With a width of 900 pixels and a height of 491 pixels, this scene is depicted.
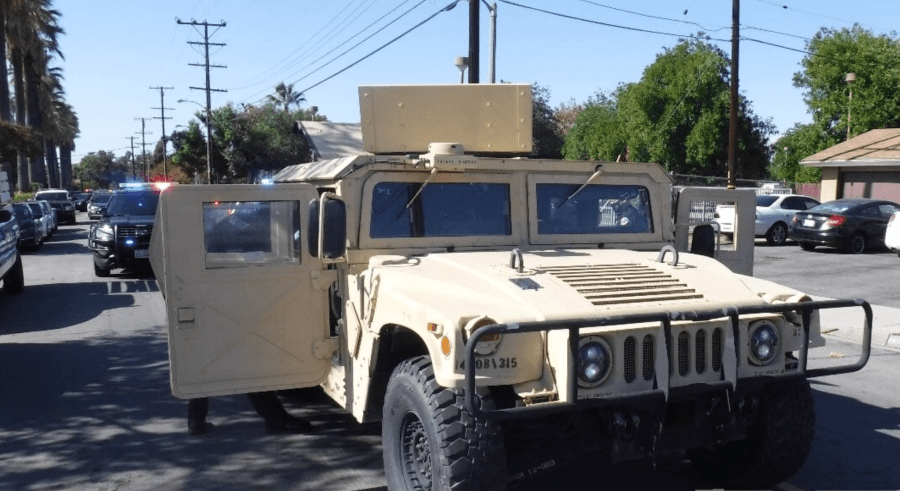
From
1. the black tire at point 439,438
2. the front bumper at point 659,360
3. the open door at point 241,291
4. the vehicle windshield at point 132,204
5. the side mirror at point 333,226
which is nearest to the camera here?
the front bumper at point 659,360

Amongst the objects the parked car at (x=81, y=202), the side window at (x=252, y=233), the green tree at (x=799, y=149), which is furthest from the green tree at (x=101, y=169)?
the side window at (x=252, y=233)

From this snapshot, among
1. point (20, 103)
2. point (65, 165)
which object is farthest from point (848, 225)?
point (65, 165)

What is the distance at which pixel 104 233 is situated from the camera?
1496 centimetres

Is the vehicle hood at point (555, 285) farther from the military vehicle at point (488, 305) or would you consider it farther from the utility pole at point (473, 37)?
the utility pole at point (473, 37)

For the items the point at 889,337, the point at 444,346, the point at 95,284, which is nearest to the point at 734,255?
the point at 444,346

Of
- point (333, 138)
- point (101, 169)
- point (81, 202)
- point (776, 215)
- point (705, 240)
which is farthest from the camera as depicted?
point (101, 169)

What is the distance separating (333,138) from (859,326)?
9.36 metres

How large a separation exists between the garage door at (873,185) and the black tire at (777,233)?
5.58m

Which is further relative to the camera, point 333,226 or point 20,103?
point 20,103

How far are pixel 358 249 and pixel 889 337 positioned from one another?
723 cm

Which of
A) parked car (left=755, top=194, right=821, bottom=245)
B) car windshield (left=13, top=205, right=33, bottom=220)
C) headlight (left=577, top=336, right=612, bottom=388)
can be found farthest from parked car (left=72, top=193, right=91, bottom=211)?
headlight (left=577, top=336, right=612, bottom=388)

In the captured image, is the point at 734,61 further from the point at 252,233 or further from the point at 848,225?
the point at 252,233

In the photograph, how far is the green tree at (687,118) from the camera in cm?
3381

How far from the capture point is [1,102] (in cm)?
3525
